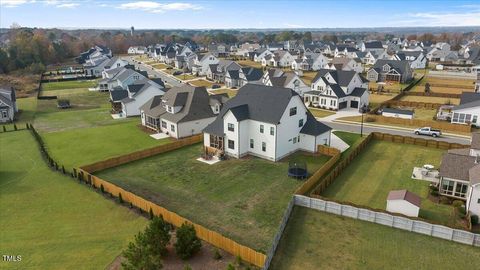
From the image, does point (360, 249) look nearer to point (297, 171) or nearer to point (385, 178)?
point (297, 171)

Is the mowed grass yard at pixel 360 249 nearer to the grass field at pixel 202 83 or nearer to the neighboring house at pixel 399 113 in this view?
the neighboring house at pixel 399 113

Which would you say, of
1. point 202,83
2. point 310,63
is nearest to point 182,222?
point 202,83

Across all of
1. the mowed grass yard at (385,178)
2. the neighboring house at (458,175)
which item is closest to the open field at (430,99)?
the mowed grass yard at (385,178)

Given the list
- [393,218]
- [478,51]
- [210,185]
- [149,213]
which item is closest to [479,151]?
[393,218]

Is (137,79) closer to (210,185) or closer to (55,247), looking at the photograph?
(210,185)

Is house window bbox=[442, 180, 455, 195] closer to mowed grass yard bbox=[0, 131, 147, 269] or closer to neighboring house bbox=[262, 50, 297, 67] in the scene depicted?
mowed grass yard bbox=[0, 131, 147, 269]

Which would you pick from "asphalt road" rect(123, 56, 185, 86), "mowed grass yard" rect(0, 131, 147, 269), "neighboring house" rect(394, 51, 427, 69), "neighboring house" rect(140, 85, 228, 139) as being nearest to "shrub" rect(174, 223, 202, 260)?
"mowed grass yard" rect(0, 131, 147, 269)
